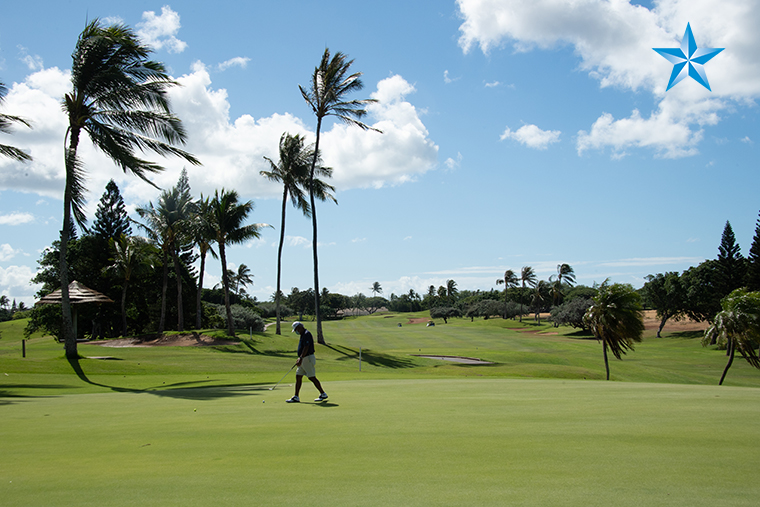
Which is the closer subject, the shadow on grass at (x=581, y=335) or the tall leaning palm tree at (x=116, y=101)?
the tall leaning palm tree at (x=116, y=101)

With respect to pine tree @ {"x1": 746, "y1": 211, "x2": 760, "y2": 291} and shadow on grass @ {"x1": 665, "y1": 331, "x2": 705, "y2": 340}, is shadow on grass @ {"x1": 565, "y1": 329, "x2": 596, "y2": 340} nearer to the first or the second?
shadow on grass @ {"x1": 665, "y1": 331, "x2": 705, "y2": 340}

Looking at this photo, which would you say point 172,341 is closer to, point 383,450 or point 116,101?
point 116,101

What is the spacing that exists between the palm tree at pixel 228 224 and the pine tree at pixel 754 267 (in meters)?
60.2

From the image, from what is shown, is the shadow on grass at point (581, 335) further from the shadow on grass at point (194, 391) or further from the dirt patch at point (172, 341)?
the shadow on grass at point (194, 391)

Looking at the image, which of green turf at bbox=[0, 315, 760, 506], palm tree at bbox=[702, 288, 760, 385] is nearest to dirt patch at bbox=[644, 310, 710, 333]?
palm tree at bbox=[702, 288, 760, 385]

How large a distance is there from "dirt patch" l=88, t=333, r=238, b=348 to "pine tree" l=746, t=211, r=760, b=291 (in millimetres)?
62006

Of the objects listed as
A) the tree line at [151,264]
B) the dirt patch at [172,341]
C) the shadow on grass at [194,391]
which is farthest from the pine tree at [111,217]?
the shadow on grass at [194,391]

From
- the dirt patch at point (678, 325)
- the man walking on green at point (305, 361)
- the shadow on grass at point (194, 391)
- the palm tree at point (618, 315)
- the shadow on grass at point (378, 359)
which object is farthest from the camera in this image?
the dirt patch at point (678, 325)

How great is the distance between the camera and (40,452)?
21.4 ft

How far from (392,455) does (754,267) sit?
243 ft

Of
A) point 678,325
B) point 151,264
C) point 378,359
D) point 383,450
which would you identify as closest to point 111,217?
point 151,264

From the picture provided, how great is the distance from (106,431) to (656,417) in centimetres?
848

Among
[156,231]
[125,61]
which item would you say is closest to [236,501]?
[125,61]

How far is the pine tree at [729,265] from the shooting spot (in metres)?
70.7
